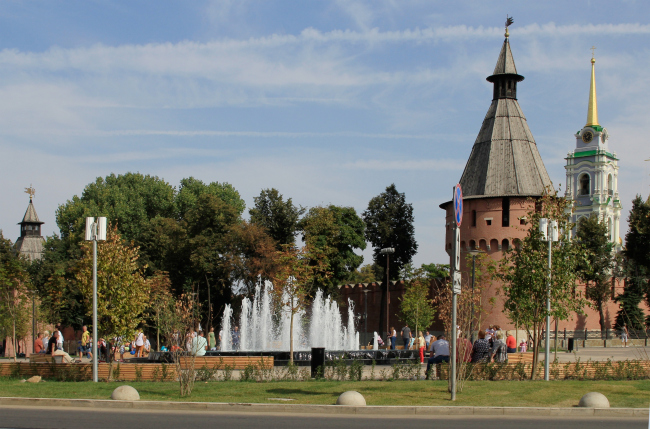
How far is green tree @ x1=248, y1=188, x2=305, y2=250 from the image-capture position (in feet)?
187

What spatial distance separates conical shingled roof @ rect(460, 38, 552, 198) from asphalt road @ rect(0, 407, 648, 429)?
127 feet

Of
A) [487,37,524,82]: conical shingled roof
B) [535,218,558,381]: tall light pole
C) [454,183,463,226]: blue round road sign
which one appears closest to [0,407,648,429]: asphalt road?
[454,183,463,226]: blue round road sign

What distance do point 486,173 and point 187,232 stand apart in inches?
930

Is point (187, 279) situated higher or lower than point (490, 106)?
lower

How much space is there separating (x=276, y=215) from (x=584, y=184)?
8001 cm

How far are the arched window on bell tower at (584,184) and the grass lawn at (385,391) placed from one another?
108586 millimetres

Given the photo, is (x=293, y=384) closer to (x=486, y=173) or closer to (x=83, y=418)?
(x=83, y=418)

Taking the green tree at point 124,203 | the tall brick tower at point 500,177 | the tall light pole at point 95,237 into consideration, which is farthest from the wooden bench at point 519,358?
the green tree at point 124,203

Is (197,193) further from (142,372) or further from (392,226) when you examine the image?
(142,372)

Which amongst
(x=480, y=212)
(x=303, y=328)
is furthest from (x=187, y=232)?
(x=480, y=212)

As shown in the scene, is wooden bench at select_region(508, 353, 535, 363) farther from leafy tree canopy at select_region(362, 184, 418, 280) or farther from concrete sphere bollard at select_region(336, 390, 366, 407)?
leafy tree canopy at select_region(362, 184, 418, 280)

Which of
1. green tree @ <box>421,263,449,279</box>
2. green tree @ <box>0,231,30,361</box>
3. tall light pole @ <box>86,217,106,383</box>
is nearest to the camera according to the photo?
tall light pole @ <box>86,217,106,383</box>

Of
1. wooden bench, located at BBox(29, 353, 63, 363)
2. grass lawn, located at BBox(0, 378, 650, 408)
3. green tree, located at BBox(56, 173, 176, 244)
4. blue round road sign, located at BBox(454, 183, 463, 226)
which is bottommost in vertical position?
wooden bench, located at BBox(29, 353, 63, 363)

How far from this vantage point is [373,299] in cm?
6462
